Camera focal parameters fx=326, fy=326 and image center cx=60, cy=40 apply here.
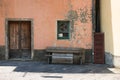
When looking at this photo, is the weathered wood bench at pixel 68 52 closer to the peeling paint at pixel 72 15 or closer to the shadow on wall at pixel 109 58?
the shadow on wall at pixel 109 58

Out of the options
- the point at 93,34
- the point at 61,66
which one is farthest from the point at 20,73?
the point at 93,34

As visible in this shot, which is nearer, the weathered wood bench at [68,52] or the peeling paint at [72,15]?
the weathered wood bench at [68,52]

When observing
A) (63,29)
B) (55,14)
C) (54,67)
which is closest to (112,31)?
(63,29)

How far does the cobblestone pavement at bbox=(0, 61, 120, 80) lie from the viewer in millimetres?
13250

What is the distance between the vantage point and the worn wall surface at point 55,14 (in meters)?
18.1

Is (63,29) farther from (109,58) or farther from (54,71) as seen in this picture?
(54,71)

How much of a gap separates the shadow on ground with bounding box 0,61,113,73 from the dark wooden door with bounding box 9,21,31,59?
3.31 ft

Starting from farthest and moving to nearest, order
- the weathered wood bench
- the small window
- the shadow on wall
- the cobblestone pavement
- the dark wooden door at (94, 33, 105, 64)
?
the small window → the dark wooden door at (94, 33, 105, 64) → the weathered wood bench → the shadow on wall → the cobblestone pavement

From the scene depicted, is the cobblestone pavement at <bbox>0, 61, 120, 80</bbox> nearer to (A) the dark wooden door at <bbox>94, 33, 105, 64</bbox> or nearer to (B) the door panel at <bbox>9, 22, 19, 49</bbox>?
(A) the dark wooden door at <bbox>94, 33, 105, 64</bbox>

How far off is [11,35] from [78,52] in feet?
13.3

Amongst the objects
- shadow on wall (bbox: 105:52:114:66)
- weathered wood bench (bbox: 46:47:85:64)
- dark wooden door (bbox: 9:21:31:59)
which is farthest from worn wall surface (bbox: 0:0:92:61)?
shadow on wall (bbox: 105:52:114:66)

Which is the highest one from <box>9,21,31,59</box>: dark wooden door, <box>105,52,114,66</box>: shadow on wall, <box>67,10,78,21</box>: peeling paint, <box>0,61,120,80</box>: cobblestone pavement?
<box>67,10,78,21</box>: peeling paint

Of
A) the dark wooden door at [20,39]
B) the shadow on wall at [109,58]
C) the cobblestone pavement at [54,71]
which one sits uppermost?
the dark wooden door at [20,39]

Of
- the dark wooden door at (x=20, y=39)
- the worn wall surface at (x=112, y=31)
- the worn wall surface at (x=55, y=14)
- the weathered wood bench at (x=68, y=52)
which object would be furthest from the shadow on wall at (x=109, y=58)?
the dark wooden door at (x=20, y=39)
